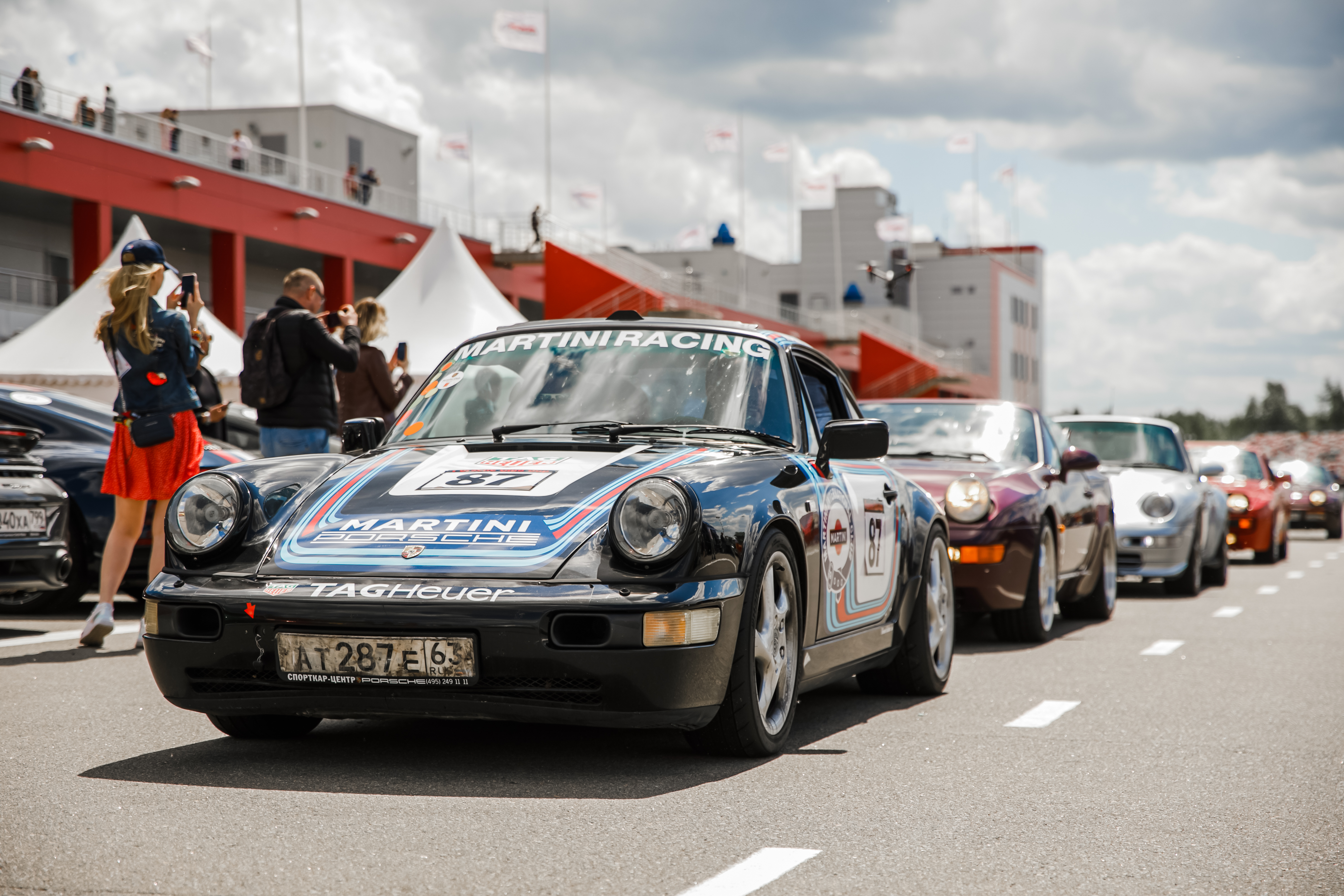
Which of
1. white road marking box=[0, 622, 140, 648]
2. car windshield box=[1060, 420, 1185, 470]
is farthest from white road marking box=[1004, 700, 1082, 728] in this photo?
car windshield box=[1060, 420, 1185, 470]

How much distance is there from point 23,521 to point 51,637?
667 millimetres

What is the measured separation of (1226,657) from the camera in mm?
8867

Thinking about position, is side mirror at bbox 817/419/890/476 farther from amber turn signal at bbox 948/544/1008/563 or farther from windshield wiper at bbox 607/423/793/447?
amber turn signal at bbox 948/544/1008/563

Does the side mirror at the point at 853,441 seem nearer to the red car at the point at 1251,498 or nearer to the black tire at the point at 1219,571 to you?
the black tire at the point at 1219,571

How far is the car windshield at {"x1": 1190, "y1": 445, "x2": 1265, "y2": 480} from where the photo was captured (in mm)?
19906

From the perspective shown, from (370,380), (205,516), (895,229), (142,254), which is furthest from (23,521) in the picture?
(895,229)

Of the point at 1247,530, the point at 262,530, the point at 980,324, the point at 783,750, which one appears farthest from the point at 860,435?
the point at 980,324

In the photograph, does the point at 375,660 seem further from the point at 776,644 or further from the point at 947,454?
the point at 947,454

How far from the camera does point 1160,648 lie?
932 cm

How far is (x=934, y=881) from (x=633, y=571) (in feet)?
4.29

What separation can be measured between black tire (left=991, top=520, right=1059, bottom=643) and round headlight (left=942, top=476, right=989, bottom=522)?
432 mm

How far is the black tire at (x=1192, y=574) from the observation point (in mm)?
13641

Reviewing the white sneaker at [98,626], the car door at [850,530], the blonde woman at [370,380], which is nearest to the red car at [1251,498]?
the blonde woman at [370,380]

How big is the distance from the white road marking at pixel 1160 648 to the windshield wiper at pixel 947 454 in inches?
57.7
